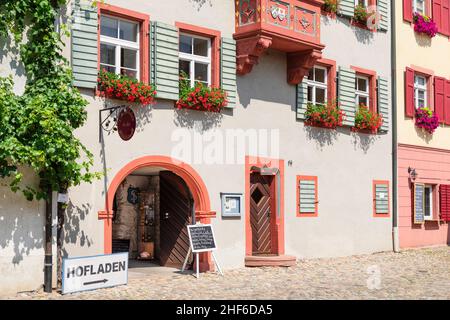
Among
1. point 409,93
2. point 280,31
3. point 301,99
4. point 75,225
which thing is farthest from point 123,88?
point 409,93

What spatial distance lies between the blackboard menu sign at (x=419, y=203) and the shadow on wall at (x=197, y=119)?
7.32m

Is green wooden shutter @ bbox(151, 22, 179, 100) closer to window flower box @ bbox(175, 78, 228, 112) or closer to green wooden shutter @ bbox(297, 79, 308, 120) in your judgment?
window flower box @ bbox(175, 78, 228, 112)

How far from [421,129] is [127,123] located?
1030cm

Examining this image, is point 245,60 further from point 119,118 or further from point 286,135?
point 119,118

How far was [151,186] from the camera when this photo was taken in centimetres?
1620

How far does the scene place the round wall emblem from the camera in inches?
476

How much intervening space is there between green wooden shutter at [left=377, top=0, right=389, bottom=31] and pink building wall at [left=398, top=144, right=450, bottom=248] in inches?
120

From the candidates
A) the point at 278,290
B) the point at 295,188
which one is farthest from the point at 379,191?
the point at 278,290

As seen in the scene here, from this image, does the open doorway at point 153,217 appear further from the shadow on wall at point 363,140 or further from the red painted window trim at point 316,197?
the shadow on wall at point 363,140

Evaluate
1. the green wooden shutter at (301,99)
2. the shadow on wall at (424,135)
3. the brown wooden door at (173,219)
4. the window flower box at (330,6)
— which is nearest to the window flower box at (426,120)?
the shadow on wall at (424,135)

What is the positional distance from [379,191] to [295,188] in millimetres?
3259

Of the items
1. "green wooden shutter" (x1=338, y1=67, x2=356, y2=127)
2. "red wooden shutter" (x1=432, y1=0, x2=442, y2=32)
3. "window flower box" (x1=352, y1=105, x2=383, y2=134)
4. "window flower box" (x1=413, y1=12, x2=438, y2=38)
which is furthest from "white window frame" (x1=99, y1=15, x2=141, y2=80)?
"red wooden shutter" (x1=432, y1=0, x2=442, y2=32)

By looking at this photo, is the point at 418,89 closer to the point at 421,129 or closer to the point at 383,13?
the point at 421,129

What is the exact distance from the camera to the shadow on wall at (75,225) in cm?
1179
